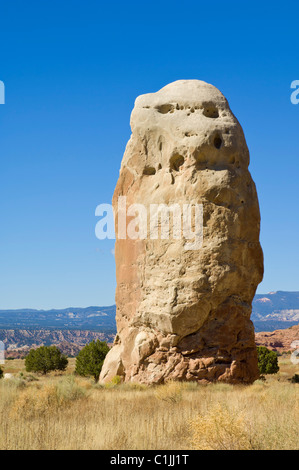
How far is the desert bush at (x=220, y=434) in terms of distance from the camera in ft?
21.0

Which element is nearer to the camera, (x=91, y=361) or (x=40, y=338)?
(x=91, y=361)

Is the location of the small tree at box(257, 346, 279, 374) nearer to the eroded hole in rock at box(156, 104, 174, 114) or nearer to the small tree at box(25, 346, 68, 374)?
the small tree at box(25, 346, 68, 374)

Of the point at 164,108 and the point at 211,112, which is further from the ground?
the point at 164,108

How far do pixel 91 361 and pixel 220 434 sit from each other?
15.5 meters

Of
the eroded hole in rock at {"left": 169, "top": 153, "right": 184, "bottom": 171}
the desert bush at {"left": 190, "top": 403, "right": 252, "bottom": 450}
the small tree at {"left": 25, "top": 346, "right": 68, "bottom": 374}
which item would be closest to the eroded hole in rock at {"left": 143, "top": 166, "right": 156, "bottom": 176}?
the eroded hole in rock at {"left": 169, "top": 153, "right": 184, "bottom": 171}

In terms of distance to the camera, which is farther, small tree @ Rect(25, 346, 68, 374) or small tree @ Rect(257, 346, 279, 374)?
small tree @ Rect(25, 346, 68, 374)

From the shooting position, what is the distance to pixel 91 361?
21.4 meters

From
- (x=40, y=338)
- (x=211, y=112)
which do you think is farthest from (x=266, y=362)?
(x=40, y=338)

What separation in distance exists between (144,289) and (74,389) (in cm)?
387

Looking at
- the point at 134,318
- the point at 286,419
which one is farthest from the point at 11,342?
the point at 286,419

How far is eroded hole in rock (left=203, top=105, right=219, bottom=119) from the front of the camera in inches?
550

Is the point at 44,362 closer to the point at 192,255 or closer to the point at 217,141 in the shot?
the point at 192,255

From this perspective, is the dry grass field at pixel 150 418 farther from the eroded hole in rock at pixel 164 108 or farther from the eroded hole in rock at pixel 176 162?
the eroded hole in rock at pixel 164 108
